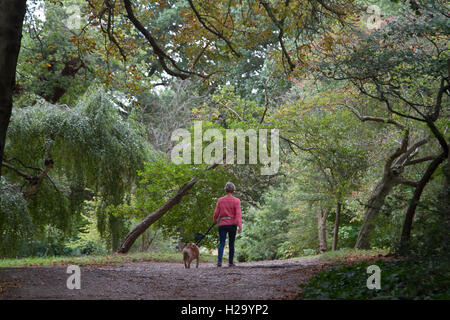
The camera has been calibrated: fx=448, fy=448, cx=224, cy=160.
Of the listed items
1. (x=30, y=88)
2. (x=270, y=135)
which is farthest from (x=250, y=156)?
(x=30, y=88)

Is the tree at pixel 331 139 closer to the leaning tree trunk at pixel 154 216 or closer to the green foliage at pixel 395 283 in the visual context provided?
the leaning tree trunk at pixel 154 216

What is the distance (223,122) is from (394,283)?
482 inches

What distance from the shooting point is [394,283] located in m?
4.84

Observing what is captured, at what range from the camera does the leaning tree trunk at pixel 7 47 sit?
201 inches

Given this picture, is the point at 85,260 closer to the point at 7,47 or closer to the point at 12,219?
the point at 12,219

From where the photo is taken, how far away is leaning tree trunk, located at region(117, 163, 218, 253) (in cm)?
1403

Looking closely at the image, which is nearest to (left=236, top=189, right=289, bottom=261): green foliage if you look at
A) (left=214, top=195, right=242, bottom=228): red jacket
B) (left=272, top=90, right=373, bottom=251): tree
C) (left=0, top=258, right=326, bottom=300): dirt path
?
(left=272, top=90, right=373, bottom=251): tree

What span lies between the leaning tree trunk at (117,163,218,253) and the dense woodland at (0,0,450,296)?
47 mm

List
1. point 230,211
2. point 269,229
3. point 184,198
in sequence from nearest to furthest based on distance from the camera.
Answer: point 230,211
point 184,198
point 269,229

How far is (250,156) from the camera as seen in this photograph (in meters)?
14.7

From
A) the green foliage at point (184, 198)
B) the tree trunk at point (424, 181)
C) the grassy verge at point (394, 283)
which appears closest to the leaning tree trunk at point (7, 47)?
the grassy verge at point (394, 283)

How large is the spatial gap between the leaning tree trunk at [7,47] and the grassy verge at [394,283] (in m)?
4.06

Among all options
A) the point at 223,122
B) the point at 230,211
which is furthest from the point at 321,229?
the point at 230,211
